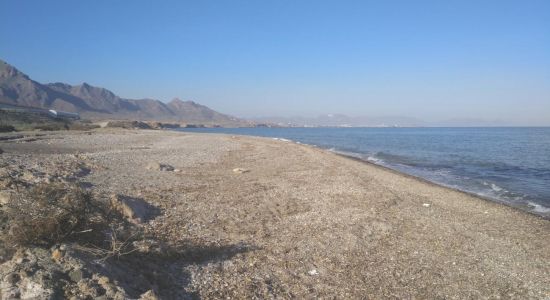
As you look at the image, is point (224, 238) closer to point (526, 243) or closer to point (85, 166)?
point (526, 243)

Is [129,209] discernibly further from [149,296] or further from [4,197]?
[149,296]

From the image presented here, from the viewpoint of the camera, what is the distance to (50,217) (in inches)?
219

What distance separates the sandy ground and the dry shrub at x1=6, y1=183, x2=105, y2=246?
175 cm

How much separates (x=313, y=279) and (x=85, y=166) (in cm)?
1274

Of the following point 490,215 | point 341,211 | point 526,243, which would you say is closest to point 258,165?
point 341,211

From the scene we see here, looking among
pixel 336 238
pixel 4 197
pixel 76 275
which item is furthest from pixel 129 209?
pixel 336 238

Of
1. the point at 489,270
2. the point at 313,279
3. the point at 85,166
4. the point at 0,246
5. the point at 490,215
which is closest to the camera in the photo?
the point at 0,246

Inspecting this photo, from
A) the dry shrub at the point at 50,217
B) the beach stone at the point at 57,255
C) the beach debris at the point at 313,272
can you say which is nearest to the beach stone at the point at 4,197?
the dry shrub at the point at 50,217

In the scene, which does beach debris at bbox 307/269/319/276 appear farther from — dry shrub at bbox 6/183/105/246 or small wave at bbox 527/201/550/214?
small wave at bbox 527/201/550/214

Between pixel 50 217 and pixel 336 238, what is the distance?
613 cm

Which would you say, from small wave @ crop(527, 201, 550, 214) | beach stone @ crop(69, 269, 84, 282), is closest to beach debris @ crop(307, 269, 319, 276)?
beach stone @ crop(69, 269, 84, 282)

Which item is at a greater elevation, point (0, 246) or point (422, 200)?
point (0, 246)

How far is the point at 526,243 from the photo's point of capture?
9.91 meters

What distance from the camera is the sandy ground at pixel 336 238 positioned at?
6723 mm
